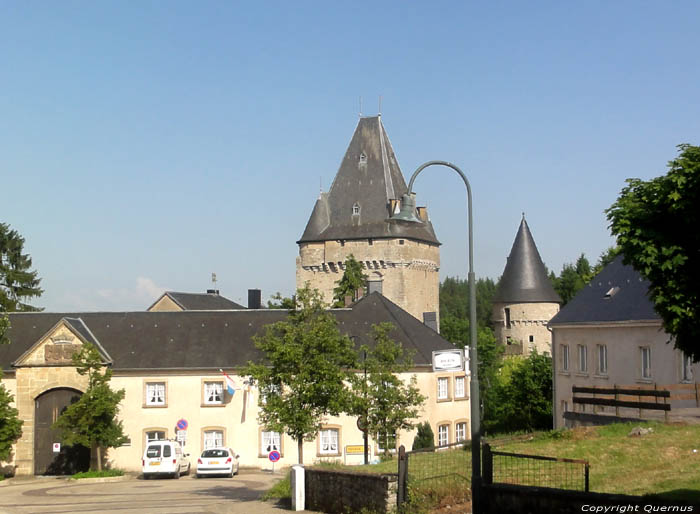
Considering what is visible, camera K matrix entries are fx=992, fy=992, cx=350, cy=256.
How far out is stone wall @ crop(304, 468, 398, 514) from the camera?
18.8m

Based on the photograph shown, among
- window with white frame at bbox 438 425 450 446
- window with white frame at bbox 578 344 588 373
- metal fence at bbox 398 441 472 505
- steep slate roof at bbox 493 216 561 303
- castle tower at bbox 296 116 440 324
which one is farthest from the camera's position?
castle tower at bbox 296 116 440 324

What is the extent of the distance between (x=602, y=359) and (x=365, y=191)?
54.3 meters

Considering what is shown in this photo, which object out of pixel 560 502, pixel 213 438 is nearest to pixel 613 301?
pixel 213 438

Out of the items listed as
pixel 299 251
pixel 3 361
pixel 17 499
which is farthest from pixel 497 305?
pixel 17 499

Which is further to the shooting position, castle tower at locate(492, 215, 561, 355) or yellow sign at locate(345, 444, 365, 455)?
castle tower at locate(492, 215, 561, 355)

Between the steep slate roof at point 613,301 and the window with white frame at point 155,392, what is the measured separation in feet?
60.3

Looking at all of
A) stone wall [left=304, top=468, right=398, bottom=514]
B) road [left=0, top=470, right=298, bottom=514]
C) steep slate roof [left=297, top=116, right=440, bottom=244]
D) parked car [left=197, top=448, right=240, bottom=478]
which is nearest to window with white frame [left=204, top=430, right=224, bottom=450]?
road [left=0, top=470, right=298, bottom=514]

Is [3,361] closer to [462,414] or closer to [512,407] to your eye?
[462,414]

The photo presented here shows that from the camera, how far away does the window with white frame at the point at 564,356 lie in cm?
4253

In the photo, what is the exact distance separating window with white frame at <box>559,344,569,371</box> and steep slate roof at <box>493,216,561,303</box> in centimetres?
4269

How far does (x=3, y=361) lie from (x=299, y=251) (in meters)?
48.6

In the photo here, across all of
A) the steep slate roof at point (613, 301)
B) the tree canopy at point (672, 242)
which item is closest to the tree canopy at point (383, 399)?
the steep slate roof at point (613, 301)

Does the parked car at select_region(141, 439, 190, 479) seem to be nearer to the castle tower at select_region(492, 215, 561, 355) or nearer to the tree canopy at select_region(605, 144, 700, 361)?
the tree canopy at select_region(605, 144, 700, 361)

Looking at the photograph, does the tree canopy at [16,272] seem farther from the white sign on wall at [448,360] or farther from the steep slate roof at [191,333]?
the white sign on wall at [448,360]
